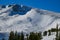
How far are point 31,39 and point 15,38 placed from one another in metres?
24.0

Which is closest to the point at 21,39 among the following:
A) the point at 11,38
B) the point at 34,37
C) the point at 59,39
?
the point at 11,38

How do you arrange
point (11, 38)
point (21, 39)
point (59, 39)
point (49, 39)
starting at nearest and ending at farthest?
point (59, 39)
point (49, 39)
point (21, 39)
point (11, 38)

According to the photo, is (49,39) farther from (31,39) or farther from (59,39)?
(59,39)

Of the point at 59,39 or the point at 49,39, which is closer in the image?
the point at 59,39

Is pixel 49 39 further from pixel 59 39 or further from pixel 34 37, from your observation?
pixel 59 39

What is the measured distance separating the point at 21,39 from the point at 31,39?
47.9ft

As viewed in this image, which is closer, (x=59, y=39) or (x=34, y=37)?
(x=59, y=39)

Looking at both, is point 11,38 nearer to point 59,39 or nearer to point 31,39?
point 31,39

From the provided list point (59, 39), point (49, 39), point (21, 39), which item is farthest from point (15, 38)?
point (59, 39)

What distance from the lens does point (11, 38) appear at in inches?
4368

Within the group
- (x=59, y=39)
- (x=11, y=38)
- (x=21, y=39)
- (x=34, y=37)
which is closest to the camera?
(x=59, y=39)

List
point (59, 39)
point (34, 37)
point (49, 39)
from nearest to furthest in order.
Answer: point (59, 39) < point (34, 37) < point (49, 39)

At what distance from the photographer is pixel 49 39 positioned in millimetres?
94875

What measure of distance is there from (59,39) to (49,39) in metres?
28.4
